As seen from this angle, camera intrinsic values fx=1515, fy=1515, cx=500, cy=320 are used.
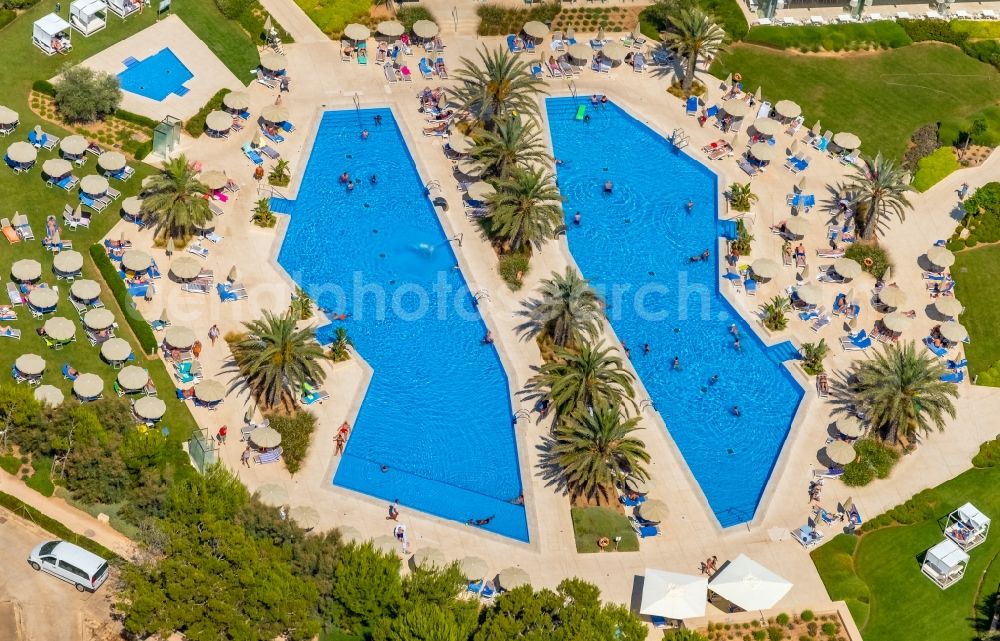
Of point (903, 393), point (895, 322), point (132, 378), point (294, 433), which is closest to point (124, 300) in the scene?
point (132, 378)

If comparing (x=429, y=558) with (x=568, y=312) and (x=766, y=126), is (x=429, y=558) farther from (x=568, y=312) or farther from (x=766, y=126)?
(x=766, y=126)

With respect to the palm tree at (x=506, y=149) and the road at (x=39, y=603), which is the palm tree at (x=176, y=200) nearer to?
the palm tree at (x=506, y=149)

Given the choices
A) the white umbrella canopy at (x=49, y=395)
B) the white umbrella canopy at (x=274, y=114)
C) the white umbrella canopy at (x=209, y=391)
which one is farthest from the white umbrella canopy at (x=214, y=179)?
the white umbrella canopy at (x=49, y=395)

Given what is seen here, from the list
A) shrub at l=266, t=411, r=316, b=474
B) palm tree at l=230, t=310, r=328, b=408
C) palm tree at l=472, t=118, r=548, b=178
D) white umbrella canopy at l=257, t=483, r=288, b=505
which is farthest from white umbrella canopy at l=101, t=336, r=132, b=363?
palm tree at l=472, t=118, r=548, b=178

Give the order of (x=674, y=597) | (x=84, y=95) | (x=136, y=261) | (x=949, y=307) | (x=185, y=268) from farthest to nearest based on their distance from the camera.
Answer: (x=84, y=95) → (x=949, y=307) → (x=185, y=268) → (x=136, y=261) → (x=674, y=597)

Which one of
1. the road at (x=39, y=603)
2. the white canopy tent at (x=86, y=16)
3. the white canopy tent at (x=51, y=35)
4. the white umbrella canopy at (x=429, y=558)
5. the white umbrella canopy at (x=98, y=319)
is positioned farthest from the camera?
the white canopy tent at (x=86, y=16)
